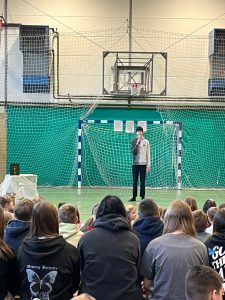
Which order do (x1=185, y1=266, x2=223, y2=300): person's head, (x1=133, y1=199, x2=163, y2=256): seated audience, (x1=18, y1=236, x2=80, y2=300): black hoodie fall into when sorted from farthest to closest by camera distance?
1. (x1=133, y1=199, x2=163, y2=256): seated audience
2. (x1=18, y1=236, x2=80, y2=300): black hoodie
3. (x1=185, y1=266, x2=223, y2=300): person's head

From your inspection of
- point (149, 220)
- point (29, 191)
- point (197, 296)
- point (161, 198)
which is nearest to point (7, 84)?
point (29, 191)

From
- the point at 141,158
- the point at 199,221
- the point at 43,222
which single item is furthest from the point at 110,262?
the point at 141,158

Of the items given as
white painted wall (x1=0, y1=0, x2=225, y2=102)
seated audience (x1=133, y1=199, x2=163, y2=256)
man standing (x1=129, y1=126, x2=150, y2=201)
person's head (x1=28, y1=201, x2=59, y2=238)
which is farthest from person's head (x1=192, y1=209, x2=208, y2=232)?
white painted wall (x1=0, y1=0, x2=225, y2=102)

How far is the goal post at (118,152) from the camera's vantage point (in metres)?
15.6

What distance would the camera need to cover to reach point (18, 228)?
390 centimetres

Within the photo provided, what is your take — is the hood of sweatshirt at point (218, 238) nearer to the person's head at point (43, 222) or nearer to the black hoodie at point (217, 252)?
the black hoodie at point (217, 252)

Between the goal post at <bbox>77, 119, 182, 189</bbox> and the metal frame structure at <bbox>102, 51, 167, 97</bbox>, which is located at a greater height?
the metal frame structure at <bbox>102, 51, 167, 97</bbox>

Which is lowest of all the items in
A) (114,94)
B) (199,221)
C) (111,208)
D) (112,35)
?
(199,221)

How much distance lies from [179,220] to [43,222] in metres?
1.03

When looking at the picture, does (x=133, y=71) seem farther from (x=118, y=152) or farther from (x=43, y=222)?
(x=43, y=222)

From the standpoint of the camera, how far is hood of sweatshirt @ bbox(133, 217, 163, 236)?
13.7 ft

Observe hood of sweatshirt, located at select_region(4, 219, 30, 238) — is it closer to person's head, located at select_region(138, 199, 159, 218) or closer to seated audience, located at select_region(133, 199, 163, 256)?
seated audience, located at select_region(133, 199, 163, 256)

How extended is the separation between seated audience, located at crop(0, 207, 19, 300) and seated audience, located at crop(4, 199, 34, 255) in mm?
372

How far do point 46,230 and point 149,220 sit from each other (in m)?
1.17
